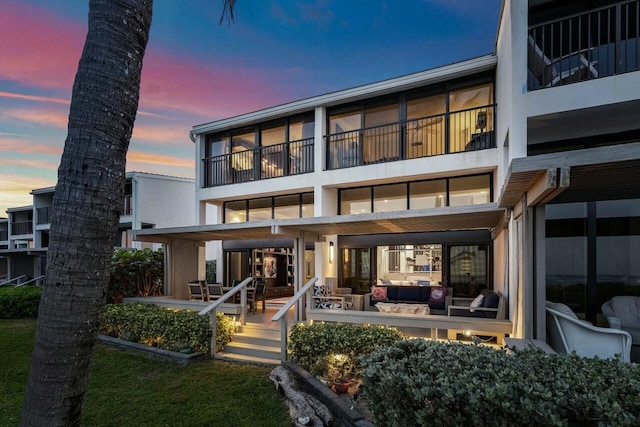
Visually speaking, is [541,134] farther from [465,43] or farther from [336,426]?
[465,43]

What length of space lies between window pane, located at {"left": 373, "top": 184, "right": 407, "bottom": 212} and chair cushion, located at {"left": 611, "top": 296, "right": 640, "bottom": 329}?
6031 mm

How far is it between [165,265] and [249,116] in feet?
19.9

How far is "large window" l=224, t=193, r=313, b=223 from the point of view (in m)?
13.3

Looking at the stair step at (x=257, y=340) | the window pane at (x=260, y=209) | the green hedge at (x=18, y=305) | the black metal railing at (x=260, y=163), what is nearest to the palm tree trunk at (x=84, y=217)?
the stair step at (x=257, y=340)

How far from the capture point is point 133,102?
2477 mm

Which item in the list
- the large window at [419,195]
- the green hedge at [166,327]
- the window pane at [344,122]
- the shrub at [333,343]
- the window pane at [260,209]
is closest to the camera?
the shrub at [333,343]

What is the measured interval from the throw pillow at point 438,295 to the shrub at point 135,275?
9.36 m

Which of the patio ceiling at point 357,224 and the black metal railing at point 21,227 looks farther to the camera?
the black metal railing at point 21,227

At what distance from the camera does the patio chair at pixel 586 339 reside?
4.44 m

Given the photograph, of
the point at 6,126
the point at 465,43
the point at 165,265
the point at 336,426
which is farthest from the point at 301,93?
the point at 336,426

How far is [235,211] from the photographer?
48.7 feet

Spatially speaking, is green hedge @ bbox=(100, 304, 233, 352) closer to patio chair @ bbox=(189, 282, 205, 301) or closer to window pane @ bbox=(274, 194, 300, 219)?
patio chair @ bbox=(189, 282, 205, 301)

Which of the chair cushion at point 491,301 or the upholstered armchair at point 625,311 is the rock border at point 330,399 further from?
the upholstered armchair at point 625,311

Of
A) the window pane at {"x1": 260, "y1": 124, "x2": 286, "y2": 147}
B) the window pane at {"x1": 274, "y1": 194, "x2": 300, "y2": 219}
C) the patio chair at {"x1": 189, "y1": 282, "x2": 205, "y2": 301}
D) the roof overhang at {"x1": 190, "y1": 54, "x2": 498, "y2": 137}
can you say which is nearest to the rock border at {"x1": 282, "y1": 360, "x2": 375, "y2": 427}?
the patio chair at {"x1": 189, "y1": 282, "x2": 205, "y2": 301}
